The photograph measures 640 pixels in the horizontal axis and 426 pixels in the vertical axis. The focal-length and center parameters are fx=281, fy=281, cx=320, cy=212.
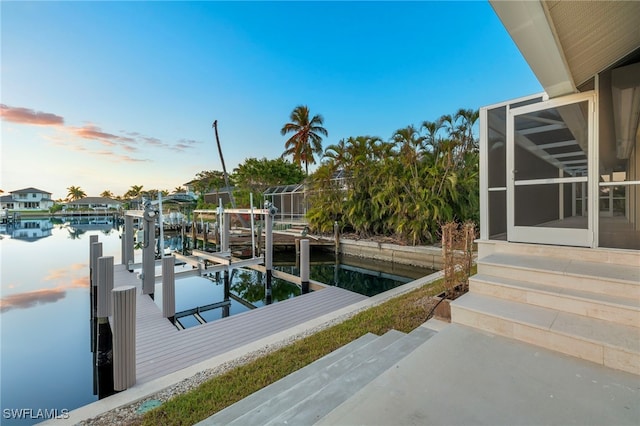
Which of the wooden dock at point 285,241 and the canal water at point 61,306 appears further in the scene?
the wooden dock at point 285,241

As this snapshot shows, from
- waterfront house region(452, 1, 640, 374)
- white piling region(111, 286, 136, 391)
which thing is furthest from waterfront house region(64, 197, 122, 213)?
waterfront house region(452, 1, 640, 374)

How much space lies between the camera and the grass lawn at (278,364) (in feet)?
7.09

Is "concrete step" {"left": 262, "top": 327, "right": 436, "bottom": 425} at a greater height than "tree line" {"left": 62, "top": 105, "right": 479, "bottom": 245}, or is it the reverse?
"tree line" {"left": 62, "top": 105, "right": 479, "bottom": 245}

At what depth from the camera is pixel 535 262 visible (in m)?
3.26

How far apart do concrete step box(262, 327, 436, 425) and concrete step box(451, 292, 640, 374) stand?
0.60m

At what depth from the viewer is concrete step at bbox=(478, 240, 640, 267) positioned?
300 centimetres

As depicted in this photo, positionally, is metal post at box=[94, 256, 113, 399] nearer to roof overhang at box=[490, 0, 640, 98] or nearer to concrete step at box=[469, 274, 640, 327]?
concrete step at box=[469, 274, 640, 327]

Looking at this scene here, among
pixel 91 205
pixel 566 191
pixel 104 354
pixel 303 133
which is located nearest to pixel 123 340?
pixel 104 354

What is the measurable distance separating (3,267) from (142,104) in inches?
327

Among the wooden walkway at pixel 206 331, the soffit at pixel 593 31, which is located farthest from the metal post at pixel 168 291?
the soffit at pixel 593 31

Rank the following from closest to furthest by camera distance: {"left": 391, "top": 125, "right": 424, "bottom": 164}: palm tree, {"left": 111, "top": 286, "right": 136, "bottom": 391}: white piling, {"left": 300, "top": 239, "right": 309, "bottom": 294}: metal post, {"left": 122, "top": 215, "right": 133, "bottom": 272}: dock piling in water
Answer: {"left": 111, "top": 286, "right": 136, "bottom": 391}: white piling < {"left": 300, "top": 239, "right": 309, "bottom": 294}: metal post < {"left": 122, "top": 215, "right": 133, "bottom": 272}: dock piling in water < {"left": 391, "top": 125, "right": 424, "bottom": 164}: palm tree

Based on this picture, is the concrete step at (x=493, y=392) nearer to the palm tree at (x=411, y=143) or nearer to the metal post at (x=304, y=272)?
the metal post at (x=304, y=272)

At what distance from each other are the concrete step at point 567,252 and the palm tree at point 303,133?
2028 cm

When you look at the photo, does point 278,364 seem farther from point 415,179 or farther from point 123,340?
point 415,179
